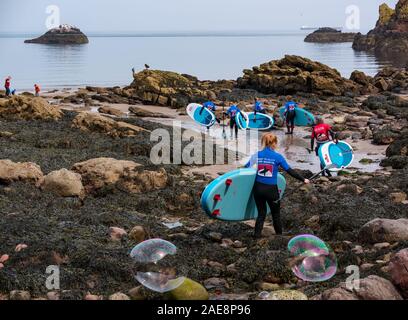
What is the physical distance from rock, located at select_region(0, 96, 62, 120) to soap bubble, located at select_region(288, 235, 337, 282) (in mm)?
19233

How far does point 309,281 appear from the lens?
7.56 meters

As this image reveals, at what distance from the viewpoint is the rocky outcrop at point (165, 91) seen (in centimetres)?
3909

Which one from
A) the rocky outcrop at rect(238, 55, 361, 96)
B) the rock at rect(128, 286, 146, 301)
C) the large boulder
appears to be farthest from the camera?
the rocky outcrop at rect(238, 55, 361, 96)

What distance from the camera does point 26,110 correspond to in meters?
25.1

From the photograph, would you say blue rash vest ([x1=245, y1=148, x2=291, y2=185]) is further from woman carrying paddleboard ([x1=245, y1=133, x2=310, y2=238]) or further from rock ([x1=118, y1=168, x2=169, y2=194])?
rock ([x1=118, y1=168, x2=169, y2=194])

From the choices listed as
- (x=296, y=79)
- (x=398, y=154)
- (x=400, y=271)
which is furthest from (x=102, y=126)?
(x=296, y=79)

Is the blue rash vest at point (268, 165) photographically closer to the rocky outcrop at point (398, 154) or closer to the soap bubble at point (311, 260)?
the soap bubble at point (311, 260)

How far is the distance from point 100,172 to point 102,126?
859 cm

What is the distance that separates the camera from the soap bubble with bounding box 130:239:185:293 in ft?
23.2

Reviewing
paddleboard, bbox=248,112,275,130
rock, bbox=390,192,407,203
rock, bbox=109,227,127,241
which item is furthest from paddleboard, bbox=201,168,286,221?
paddleboard, bbox=248,112,275,130

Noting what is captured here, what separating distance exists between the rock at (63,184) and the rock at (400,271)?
8014mm

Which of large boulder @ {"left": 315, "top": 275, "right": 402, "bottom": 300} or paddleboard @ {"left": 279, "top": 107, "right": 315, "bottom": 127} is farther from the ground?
paddleboard @ {"left": 279, "top": 107, "right": 315, "bottom": 127}
